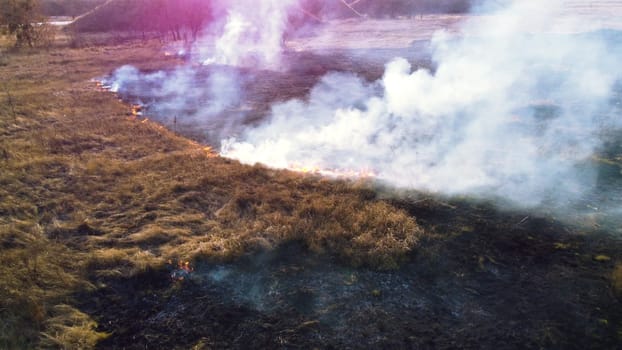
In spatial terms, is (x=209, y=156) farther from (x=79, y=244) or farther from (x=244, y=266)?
(x=244, y=266)

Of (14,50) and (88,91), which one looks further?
(14,50)

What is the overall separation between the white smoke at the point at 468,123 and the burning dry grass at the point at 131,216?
172cm

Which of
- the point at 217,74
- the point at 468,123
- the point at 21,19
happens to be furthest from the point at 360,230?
the point at 21,19

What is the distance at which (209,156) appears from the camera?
1252 centimetres

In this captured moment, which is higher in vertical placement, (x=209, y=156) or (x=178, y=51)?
(x=178, y=51)

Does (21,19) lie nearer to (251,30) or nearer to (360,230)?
(251,30)

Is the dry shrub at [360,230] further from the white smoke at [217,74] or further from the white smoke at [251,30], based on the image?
the white smoke at [251,30]

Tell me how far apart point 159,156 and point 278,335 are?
8.42 metres

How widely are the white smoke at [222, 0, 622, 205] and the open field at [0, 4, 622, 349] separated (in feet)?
3.67

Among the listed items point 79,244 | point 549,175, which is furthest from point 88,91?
point 549,175

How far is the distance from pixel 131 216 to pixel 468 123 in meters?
11.5

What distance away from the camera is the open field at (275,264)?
20.4 feet

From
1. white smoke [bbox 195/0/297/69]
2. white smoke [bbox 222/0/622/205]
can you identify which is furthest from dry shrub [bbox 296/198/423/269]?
white smoke [bbox 195/0/297/69]

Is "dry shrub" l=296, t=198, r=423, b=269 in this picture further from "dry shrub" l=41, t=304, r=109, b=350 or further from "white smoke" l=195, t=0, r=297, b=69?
"white smoke" l=195, t=0, r=297, b=69
